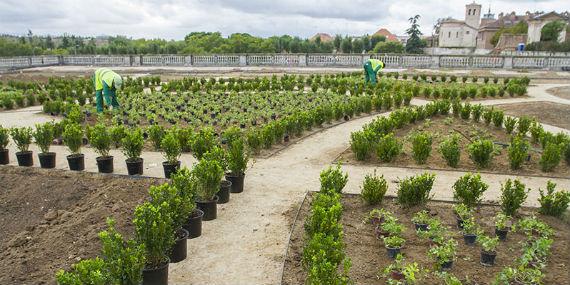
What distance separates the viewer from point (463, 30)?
80.5 meters

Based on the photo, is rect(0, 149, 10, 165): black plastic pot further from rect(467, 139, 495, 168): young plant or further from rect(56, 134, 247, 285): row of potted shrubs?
rect(467, 139, 495, 168): young plant

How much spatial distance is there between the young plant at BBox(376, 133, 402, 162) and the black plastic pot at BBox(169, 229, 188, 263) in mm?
4806

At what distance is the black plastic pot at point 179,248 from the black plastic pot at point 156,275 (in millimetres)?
566

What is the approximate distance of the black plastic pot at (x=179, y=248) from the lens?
4949 mm

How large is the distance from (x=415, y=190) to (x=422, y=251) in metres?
1.26

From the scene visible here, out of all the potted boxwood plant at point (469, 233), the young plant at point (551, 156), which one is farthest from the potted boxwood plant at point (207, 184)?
the young plant at point (551, 156)

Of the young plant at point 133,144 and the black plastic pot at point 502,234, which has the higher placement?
the young plant at point 133,144

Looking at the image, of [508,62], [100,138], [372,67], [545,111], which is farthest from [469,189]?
[508,62]

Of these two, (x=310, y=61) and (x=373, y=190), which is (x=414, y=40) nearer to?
(x=310, y=61)

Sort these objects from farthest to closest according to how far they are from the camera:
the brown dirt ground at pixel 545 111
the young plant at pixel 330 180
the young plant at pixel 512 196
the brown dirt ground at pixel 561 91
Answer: the brown dirt ground at pixel 561 91 < the brown dirt ground at pixel 545 111 < the young plant at pixel 330 180 < the young plant at pixel 512 196

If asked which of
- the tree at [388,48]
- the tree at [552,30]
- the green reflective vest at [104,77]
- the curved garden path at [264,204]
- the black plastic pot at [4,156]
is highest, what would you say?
the tree at [552,30]

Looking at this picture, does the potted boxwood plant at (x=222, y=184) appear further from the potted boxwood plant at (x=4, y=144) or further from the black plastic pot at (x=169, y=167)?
the potted boxwood plant at (x=4, y=144)

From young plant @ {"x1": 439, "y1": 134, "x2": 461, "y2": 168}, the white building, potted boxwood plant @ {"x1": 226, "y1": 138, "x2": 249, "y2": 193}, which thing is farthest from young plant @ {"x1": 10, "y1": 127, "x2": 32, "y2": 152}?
the white building

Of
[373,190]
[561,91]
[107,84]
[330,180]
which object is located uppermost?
[107,84]
